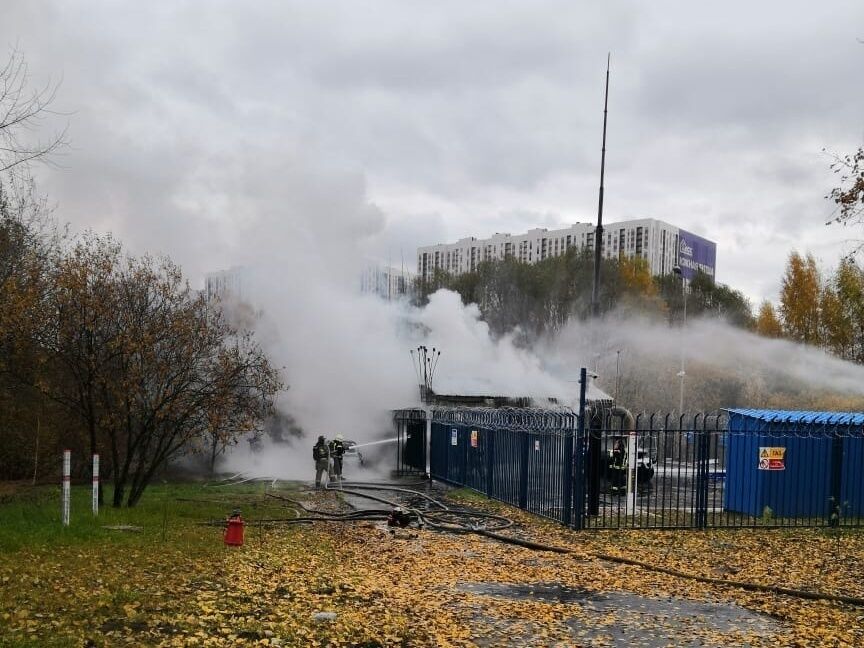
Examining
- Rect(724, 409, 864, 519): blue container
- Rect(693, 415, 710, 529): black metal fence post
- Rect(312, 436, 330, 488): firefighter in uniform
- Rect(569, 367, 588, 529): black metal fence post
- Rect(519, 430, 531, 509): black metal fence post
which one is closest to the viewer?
Rect(569, 367, 588, 529): black metal fence post

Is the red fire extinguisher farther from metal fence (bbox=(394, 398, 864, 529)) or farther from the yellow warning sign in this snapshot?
the yellow warning sign

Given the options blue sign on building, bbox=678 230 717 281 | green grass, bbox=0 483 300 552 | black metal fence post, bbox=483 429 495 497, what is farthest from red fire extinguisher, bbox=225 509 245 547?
blue sign on building, bbox=678 230 717 281

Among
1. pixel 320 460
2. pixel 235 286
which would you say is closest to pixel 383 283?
pixel 235 286

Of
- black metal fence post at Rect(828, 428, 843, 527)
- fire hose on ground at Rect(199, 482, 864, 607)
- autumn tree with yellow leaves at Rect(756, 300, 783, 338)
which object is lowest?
fire hose on ground at Rect(199, 482, 864, 607)

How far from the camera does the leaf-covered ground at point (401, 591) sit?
7852 millimetres

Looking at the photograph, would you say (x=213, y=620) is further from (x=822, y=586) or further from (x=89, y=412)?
(x=89, y=412)

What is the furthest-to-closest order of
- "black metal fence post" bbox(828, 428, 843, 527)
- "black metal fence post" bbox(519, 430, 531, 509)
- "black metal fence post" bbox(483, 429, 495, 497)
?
"black metal fence post" bbox(483, 429, 495, 497)
"black metal fence post" bbox(519, 430, 531, 509)
"black metal fence post" bbox(828, 428, 843, 527)

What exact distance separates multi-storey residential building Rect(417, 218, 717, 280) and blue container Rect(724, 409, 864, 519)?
65.4m

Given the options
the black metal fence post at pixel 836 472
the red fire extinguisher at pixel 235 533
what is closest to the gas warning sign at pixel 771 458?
the black metal fence post at pixel 836 472

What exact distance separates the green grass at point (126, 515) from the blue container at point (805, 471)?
10.3 metres

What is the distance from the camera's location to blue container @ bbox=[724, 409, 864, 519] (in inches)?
707

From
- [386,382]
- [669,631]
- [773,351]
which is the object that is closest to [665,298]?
[773,351]

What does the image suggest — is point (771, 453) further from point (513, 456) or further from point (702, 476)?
point (513, 456)

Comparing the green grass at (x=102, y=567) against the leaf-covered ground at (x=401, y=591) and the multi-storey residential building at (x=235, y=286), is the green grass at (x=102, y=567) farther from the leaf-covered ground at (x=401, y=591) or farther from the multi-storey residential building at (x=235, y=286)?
the multi-storey residential building at (x=235, y=286)
